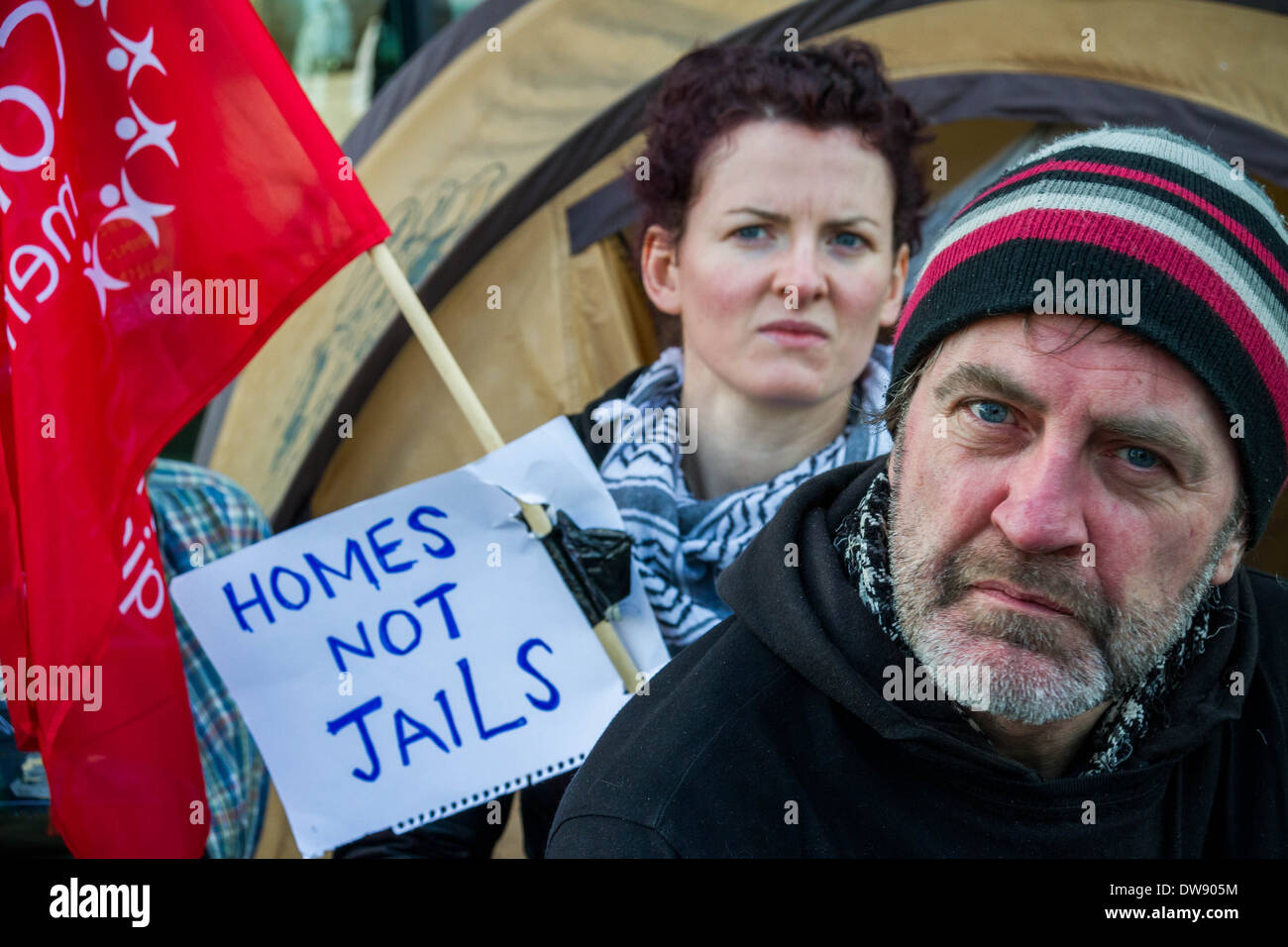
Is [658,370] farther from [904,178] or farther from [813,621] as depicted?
[813,621]

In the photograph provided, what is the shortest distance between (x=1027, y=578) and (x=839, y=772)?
0.27 metres

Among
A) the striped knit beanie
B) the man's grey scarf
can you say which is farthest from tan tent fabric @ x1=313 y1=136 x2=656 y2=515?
the striped knit beanie

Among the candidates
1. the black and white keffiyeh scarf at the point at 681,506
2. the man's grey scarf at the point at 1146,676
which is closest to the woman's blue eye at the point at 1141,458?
the man's grey scarf at the point at 1146,676

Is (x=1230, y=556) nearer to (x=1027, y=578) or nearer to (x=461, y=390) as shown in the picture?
(x=1027, y=578)

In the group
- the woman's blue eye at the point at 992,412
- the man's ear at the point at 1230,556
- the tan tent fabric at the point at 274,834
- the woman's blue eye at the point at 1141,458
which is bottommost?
the tan tent fabric at the point at 274,834

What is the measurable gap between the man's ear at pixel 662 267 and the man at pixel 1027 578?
92 cm

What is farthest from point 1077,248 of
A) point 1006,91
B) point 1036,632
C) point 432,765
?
point 1006,91

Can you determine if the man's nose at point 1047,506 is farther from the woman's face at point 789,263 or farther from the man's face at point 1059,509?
the woman's face at point 789,263

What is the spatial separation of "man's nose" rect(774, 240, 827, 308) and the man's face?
2.37 feet

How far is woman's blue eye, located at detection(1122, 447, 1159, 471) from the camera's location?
1.29m

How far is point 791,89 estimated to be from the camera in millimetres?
2125

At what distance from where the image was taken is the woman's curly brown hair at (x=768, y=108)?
7.00ft

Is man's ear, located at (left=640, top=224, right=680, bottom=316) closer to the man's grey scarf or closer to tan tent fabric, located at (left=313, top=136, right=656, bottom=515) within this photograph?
A: tan tent fabric, located at (left=313, top=136, right=656, bottom=515)

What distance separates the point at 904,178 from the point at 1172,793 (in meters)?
1.20
